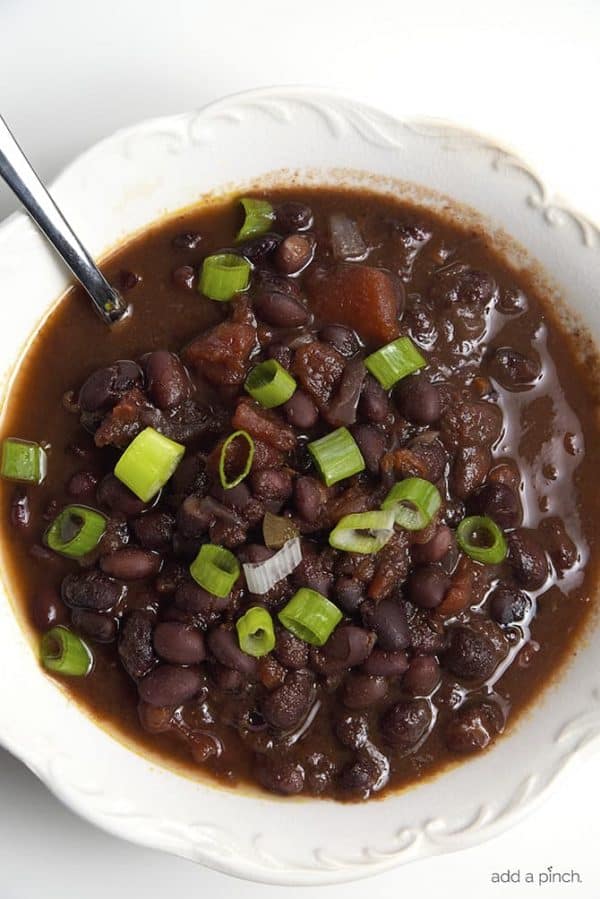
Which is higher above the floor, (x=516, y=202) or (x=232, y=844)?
(x=516, y=202)

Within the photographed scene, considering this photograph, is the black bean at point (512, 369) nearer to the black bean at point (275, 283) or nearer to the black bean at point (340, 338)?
the black bean at point (340, 338)

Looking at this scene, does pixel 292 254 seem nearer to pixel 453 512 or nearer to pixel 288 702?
pixel 453 512

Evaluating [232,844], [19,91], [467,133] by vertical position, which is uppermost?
[19,91]

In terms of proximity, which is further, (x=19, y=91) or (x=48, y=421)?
(x=19, y=91)

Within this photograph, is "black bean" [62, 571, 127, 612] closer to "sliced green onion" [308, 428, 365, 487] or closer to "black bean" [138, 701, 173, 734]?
"black bean" [138, 701, 173, 734]

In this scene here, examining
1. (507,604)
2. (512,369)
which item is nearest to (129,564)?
(507,604)

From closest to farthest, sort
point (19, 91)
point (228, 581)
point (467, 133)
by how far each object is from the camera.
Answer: point (228, 581) < point (467, 133) < point (19, 91)

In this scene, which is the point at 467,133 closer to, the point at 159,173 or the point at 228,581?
the point at 159,173

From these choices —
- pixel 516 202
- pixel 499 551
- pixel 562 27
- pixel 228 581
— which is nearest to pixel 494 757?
pixel 499 551
